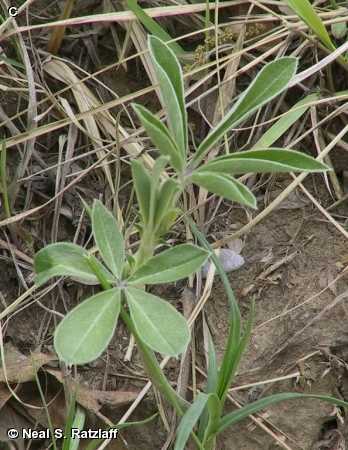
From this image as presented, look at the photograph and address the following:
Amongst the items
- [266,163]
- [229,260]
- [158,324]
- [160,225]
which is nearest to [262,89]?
[266,163]

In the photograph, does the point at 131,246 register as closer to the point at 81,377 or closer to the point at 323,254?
the point at 81,377

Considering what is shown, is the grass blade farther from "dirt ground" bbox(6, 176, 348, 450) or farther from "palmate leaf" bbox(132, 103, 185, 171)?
"palmate leaf" bbox(132, 103, 185, 171)

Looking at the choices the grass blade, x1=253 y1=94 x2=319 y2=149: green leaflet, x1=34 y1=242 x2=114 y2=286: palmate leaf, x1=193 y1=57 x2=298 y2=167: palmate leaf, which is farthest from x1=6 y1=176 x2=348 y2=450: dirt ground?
x1=193 y1=57 x2=298 y2=167: palmate leaf

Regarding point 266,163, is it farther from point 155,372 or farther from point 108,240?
point 155,372

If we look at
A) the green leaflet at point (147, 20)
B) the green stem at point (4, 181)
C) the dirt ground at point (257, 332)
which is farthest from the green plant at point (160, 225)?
the green leaflet at point (147, 20)

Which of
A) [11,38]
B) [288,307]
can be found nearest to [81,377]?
[288,307]

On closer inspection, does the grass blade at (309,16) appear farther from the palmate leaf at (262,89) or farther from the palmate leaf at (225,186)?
the palmate leaf at (225,186)
